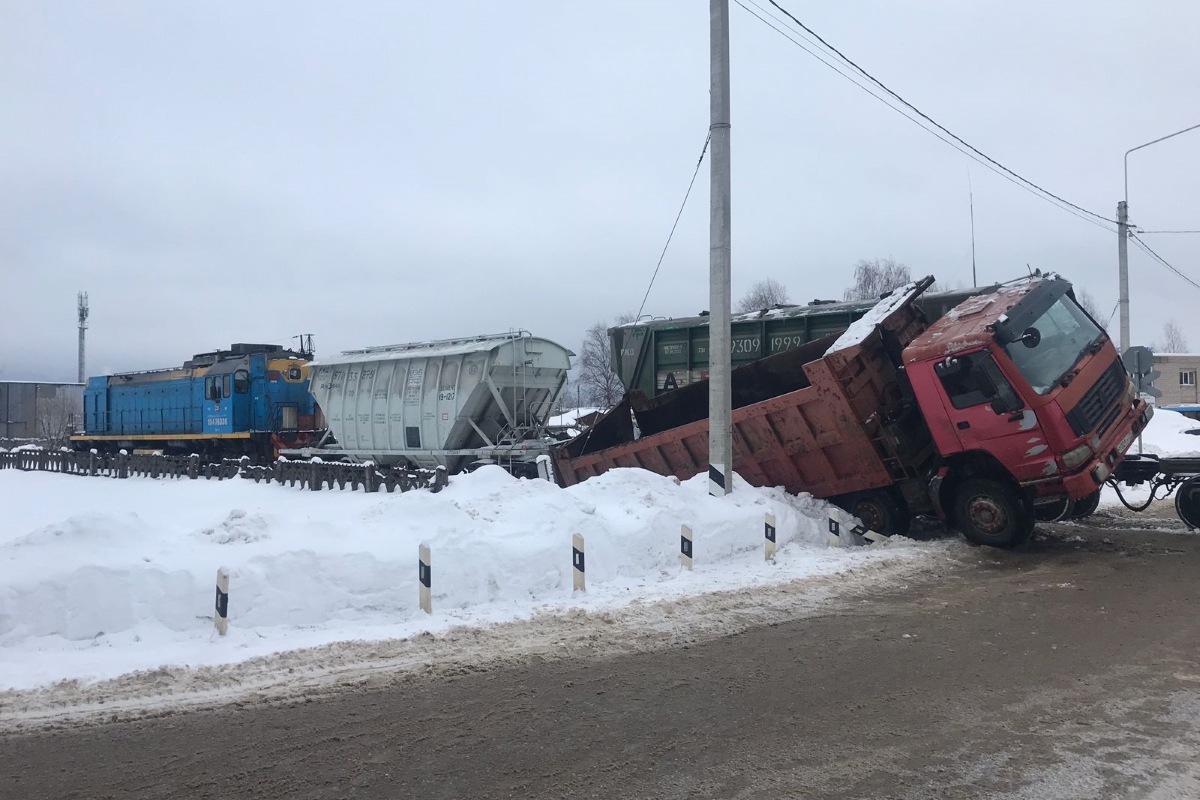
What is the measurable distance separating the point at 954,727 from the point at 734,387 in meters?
10.0

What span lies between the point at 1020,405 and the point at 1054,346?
3.67 ft

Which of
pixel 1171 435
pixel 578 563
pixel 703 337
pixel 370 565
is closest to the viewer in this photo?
pixel 370 565

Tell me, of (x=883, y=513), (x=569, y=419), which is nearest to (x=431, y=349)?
(x=883, y=513)

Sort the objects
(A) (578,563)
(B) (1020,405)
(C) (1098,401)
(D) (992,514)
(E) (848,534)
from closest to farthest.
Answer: (A) (578,563) → (B) (1020,405) → (C) (1098,401) → (D) (992,514) → (E) (848,534)

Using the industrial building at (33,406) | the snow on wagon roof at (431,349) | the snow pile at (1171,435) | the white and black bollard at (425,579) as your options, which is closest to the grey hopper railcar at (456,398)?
the snow on wagon roof at (431,349)

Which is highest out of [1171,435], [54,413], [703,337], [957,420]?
[703,337]

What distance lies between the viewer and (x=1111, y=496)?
670 inches

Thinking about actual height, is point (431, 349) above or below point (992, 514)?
above

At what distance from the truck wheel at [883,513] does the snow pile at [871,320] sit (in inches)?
89.7

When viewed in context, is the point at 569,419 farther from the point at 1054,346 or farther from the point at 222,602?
the point at 222,602

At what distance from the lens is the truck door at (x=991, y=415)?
1011cm

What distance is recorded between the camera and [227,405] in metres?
28.4

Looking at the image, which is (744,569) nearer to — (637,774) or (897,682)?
(897,682)

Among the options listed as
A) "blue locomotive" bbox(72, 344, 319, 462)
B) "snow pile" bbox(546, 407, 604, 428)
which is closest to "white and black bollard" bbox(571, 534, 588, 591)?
"snow pile" bbox(546, 407, 604, 428)
